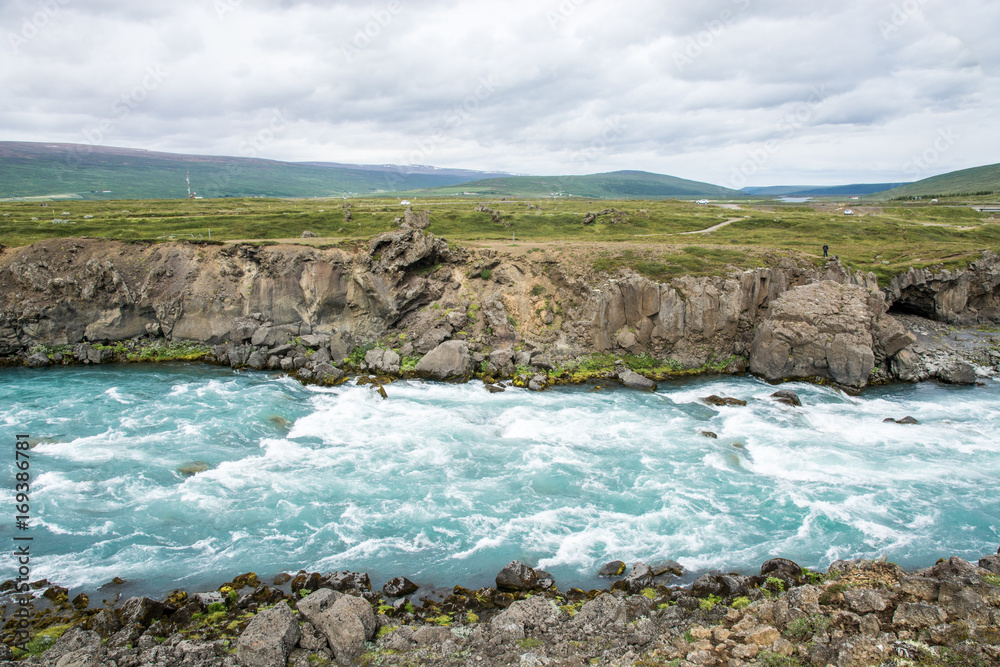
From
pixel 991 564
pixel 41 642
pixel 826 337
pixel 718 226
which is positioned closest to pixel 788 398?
pixel 826 337

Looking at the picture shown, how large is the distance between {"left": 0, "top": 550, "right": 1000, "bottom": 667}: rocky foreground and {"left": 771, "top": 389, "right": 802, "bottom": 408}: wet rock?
17.0 m

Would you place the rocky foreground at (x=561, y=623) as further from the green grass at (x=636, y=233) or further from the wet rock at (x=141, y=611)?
the green grass at (x=636, y=233)

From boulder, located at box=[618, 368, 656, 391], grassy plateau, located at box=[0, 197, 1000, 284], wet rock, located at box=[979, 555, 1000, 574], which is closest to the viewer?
wet rock, located at box=[979, 555, 1000, 574]

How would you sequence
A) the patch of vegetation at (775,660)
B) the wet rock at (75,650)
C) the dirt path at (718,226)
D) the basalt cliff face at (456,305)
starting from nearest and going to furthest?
the patch of vegetation at (775,660), the wet rock at (75,650), the basalt cliff face at (456,305), the dirt path at (718,226)

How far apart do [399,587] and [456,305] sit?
28698mm

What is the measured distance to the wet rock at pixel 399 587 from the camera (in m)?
17.2

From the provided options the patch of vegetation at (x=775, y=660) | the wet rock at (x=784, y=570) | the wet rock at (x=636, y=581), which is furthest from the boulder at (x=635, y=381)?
the patch of vegetation at (x=775, y=660)

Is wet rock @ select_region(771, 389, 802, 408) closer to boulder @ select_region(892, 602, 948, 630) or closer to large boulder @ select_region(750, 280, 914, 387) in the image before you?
large boulder @ select_region(750, 280, 914, 387)

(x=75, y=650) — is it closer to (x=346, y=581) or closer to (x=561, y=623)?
(x=346, y=581)

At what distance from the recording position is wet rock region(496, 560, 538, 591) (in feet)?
57.2

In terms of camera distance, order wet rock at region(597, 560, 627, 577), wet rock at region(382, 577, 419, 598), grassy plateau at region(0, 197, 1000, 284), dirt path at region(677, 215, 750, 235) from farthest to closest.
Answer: dirt path at region(677, 215, 750, 235) < grassy plateau at region(0, 197, 1000, 284) < wet rock at region(597, 560, 627, 577) < wet rock at region(382, 577, 419, 598)

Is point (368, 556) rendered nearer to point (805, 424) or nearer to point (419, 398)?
point (419, 398)

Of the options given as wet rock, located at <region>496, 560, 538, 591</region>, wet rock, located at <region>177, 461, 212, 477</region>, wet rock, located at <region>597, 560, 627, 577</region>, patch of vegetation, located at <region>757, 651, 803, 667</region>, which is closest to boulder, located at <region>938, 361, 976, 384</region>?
wet rock, located at <region>597, 560, 627, 577</region>

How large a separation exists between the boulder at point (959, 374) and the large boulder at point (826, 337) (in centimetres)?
331
